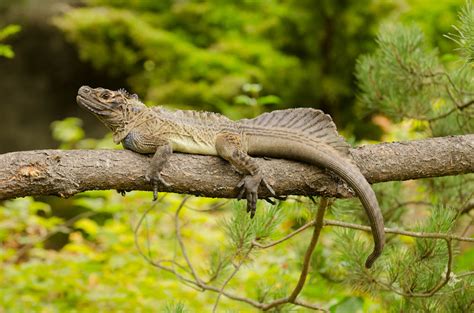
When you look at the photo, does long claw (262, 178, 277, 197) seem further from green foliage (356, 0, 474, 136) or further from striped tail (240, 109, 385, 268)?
green foliage (356, 0, 474, 136)

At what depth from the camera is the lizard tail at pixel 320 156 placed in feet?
7.60

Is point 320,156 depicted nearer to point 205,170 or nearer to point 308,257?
point 205,170

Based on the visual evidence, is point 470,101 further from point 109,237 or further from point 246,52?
point 246,52

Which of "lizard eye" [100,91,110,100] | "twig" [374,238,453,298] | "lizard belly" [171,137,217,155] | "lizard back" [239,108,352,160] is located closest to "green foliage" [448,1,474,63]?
"lizard back" [239,108,352,160]

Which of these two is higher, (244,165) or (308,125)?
(308,125)

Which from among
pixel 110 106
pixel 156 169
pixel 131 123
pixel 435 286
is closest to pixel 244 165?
pixel 156 169

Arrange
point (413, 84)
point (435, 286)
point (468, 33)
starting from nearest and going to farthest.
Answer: point (468, 33), point (435, 286), point (413, 84)

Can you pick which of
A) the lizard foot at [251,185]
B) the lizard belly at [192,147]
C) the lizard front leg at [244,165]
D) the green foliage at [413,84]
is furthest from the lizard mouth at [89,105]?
the green foliage at [413,84]

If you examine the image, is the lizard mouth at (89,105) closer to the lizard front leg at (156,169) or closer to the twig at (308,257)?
the lizard front leg at (156,169)

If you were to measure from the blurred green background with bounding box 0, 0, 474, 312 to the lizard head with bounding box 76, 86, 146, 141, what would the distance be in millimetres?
686

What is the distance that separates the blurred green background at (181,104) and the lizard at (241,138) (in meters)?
0.55

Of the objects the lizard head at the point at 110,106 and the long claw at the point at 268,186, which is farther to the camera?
the lizard head at the point at 110,106

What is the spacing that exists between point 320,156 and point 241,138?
0.35m

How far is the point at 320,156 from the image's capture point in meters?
2.37
